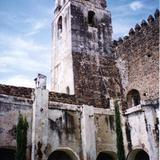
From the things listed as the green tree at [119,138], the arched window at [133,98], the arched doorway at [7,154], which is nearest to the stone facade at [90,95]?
the arched window at [133,98]

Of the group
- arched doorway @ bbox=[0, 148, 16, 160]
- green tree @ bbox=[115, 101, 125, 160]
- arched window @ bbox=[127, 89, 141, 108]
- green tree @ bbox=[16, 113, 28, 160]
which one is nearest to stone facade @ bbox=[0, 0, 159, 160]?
arched window @ bbox=[127, 89, 141, 108]

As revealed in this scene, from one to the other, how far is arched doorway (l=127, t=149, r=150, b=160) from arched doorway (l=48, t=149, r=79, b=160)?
3.08 metres

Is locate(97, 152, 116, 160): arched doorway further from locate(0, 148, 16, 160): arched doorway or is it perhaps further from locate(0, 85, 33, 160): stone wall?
locate(0, 148, 16, 160): arched doorway

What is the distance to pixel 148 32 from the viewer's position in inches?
752

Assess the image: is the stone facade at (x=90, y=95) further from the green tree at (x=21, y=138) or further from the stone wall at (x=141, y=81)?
the green tree at (x=21, y=138)

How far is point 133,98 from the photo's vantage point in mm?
19984

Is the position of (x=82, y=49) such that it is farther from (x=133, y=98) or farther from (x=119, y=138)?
(x=119, y=138)

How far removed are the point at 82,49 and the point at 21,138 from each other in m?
9.00

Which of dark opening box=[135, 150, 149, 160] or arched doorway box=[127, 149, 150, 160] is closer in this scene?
arched doorway box=[127, 149, 150, 160]

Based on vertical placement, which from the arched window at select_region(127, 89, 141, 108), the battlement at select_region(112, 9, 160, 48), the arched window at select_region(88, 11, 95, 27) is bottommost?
the arched window at select_region(127, 89, 141, 108)

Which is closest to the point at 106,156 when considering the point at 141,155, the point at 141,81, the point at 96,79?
the point at 141,155

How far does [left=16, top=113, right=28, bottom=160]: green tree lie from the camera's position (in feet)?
44.0

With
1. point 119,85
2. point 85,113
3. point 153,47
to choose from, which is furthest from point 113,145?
point 153,47

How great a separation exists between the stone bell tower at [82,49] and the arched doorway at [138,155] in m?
4.34
